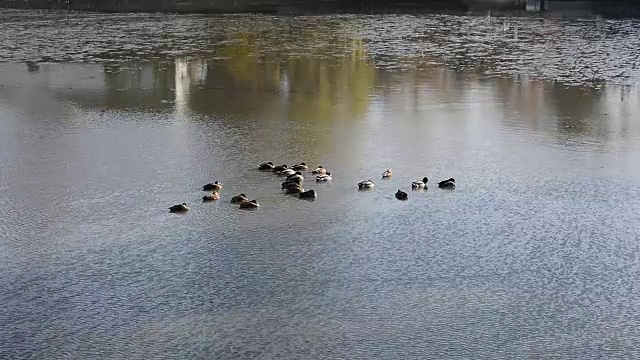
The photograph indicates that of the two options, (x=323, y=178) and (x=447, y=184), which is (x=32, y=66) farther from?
(x=447, y=184)

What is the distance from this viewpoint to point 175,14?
67.8ft

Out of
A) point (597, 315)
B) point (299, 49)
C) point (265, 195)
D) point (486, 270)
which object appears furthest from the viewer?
point (299, 49)

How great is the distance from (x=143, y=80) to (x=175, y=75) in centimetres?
51

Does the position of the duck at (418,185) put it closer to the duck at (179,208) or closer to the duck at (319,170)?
the duck at (319,170)

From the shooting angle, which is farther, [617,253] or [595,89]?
[595,89]

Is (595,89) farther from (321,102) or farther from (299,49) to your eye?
Answer: (299,49)

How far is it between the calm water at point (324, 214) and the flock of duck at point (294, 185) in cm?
8

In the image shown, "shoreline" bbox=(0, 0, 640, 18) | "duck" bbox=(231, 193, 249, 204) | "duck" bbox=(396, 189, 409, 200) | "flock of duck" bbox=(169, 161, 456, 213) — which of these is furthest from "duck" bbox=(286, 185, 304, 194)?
"shoreline" bbox=(0, 0, 640, 18)

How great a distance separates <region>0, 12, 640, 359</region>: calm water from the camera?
449cm

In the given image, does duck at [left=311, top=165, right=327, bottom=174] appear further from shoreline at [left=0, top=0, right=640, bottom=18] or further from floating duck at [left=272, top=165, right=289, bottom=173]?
shoreline at [left=0, top=0, right=640, bottom=18]

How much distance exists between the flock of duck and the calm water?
0.25 ft

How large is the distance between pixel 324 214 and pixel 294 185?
22.7 inches

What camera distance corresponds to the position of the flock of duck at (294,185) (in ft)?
21.2

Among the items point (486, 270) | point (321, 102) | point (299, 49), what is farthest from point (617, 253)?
point (299, 49)
